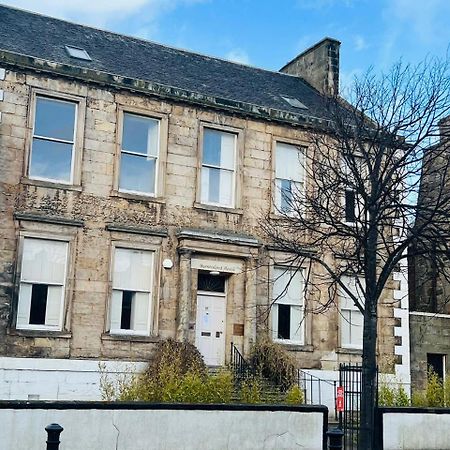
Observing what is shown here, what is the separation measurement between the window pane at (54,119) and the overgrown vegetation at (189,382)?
6.26m

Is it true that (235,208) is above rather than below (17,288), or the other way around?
above

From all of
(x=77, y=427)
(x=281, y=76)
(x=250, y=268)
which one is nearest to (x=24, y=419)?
(x=77, y=427)

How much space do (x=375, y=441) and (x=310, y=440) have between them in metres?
1.46

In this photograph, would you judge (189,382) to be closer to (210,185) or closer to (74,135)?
(210,185)

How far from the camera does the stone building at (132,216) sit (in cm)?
1792

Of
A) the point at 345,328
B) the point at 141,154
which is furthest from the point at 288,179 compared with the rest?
the point at 345,328

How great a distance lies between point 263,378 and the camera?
747 inches

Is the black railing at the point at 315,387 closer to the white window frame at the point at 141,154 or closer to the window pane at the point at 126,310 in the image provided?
the window pane at the point at 126,310

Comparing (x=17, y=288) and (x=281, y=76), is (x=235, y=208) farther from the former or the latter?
(x=281, y=76)

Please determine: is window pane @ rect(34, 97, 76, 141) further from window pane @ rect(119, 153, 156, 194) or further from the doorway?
the doorway

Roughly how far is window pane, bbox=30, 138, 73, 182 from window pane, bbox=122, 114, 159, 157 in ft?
5.60

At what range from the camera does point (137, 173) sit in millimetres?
19844

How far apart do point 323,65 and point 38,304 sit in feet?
46.1

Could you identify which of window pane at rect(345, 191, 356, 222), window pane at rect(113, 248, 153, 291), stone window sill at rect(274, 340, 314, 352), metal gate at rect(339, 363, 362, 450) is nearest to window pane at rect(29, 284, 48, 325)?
window pane at rect(113, 248, 153, 291)
